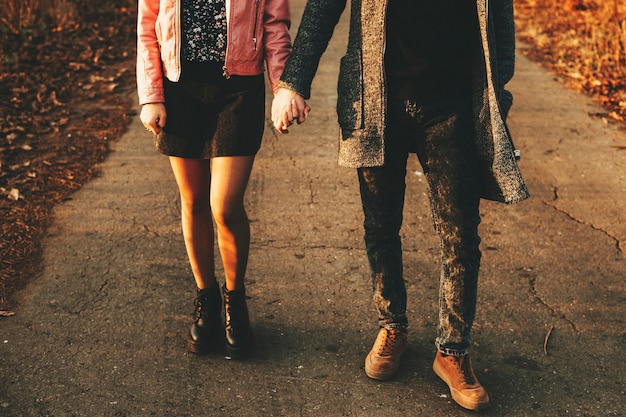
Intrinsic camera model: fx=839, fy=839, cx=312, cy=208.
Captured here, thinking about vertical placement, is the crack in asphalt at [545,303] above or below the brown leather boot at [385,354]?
below

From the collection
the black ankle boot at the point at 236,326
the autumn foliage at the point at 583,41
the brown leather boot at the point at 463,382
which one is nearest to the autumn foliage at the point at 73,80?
the autumn foliage at the point at 583,41

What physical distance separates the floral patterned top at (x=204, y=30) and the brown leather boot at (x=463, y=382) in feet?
5.08

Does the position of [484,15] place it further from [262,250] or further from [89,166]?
[89,166]

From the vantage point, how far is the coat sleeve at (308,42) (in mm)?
3168

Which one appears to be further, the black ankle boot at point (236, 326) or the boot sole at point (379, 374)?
the black ankle boot at point (236, 326)

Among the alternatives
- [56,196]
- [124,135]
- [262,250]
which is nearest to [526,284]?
[262,250]

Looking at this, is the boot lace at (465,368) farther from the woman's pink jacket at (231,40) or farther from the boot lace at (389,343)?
the woman's pink jacket at (231,40)

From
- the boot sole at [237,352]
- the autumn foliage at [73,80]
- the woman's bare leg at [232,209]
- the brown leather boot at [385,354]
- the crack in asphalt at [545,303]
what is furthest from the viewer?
the autumn foliage at [73,80]

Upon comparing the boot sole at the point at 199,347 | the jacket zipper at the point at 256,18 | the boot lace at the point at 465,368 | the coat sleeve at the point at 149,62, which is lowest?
the boot sole at the point at 199,347

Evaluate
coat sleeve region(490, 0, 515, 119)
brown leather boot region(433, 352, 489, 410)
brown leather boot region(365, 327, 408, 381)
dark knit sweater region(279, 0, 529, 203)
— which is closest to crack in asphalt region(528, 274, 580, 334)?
brown leather boot region(433, 352, 489, 410)

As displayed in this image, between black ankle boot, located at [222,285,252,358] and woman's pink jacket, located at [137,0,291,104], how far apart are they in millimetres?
956

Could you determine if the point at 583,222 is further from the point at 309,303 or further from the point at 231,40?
the point at 231,40

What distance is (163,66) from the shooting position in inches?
132

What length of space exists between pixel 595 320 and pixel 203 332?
1912mm
